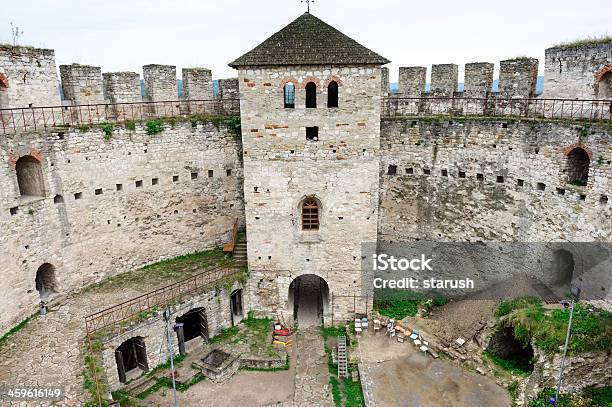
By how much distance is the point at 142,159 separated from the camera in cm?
1820

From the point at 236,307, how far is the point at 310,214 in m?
4.54

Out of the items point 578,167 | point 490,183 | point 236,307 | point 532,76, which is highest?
point 532,76

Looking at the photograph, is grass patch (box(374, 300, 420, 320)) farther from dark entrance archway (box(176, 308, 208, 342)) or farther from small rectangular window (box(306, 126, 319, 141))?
small rectangular window (box(306, 126, 319, 141))

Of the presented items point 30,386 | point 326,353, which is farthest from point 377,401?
point 30,386

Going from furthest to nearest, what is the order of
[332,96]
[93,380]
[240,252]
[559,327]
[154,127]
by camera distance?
[240,252]
[154,127]
[332,96]
[559,327]
[93,380]

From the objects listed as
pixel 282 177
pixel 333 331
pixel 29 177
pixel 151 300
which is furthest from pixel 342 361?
pixel 29 177

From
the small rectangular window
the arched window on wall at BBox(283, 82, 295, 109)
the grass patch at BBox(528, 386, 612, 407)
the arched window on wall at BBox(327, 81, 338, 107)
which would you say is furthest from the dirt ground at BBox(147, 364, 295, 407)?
the arched window on wall at BBox(327, 81, 338, 107)

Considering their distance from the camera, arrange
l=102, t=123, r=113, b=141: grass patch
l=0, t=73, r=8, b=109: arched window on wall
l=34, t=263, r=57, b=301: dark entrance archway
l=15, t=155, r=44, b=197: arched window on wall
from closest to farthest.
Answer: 1. l=0, t=73, r=8, b=109: arched window on wall
2. l=15, t=155, r=44, b=197: arched window on wall
3. l=34, t=263, r=57, b=301: dark entrance archway
4. l=102, t=123, r=113, b=141: grass patch

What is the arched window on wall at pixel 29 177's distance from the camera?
617 inches

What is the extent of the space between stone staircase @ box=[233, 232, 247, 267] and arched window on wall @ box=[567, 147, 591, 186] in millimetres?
11682

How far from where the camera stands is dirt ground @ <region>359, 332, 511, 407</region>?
14.2 meters

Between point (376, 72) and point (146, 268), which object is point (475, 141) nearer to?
point (376, 72)

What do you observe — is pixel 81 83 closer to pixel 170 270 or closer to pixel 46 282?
pixel 46 282

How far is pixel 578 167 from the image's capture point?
1587 cm
